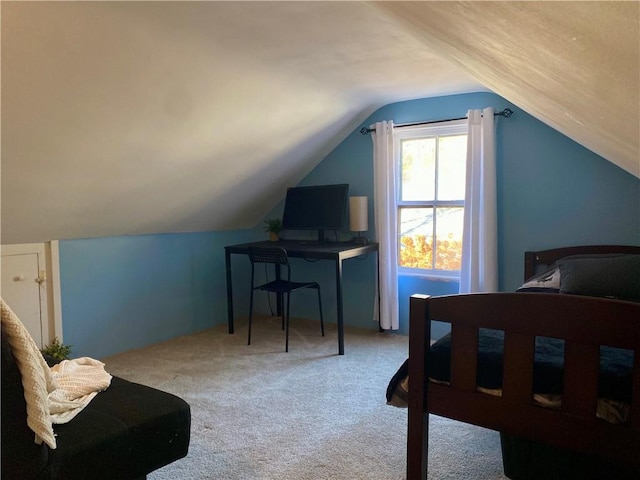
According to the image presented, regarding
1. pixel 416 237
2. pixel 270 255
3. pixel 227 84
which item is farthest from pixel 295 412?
pixel 416 237

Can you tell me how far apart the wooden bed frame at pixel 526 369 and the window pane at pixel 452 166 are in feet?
8.28

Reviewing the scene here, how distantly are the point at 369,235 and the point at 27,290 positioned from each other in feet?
9.31

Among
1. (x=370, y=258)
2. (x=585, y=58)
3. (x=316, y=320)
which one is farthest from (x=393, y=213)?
(x=585, y=58)

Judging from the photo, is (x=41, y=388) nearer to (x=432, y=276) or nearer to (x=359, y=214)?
(x=359, y=214)

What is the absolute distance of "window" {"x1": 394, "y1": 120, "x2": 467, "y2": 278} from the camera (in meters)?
3.97

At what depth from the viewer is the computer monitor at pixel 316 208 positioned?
169 inches

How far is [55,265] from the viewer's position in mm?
3402

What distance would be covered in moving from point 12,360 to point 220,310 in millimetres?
3497

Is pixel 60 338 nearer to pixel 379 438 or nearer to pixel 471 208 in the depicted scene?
pixel 379 438

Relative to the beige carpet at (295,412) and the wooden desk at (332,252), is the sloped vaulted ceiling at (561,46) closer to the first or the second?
the beige carpet at (295,412)

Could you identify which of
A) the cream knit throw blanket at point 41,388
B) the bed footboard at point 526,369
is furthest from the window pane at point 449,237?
the cream knit throw blanket at point 41,388

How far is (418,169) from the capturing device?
418cm

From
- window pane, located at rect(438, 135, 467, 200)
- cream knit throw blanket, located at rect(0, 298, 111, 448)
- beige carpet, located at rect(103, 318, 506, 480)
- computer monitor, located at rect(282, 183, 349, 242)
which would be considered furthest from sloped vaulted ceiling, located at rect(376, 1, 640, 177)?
computer monitor, located at rect(282, 183, 349, 242)

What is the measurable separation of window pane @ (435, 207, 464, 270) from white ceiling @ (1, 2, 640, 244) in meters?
1.03
